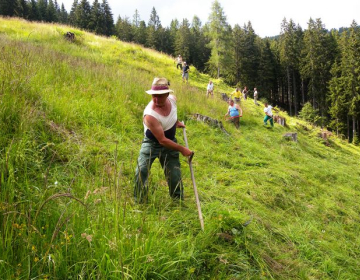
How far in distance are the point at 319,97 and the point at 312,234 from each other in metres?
44.9

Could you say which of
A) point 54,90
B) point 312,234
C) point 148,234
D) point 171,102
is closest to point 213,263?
point 148,234

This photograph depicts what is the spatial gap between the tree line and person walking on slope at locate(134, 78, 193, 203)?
111 feet

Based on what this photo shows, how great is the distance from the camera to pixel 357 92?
35.4 meters

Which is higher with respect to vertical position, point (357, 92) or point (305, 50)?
point (305, 50)

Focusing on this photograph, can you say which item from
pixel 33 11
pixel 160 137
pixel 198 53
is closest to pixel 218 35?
pixel 198 53

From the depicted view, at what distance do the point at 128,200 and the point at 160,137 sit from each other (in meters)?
0.81

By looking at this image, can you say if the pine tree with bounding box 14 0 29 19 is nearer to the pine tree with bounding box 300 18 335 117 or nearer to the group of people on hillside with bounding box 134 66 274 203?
the pine tree with bounding box 300 18 335 117

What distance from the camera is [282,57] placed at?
47250 mm

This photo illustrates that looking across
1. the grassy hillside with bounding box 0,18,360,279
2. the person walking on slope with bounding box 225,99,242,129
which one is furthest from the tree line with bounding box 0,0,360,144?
the grassy hillside with bounding box 0,18,360,279

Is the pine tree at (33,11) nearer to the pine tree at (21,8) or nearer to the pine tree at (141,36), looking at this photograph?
the pine tree at (21,8)

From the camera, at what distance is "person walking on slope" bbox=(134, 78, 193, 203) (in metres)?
2.96

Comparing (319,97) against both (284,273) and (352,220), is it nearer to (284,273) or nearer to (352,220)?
(352,220)

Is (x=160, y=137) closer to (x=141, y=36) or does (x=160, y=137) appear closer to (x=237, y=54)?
(x=237, y=54)

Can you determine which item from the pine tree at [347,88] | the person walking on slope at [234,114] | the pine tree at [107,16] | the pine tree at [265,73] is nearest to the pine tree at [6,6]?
the pine tree at [107,16]
